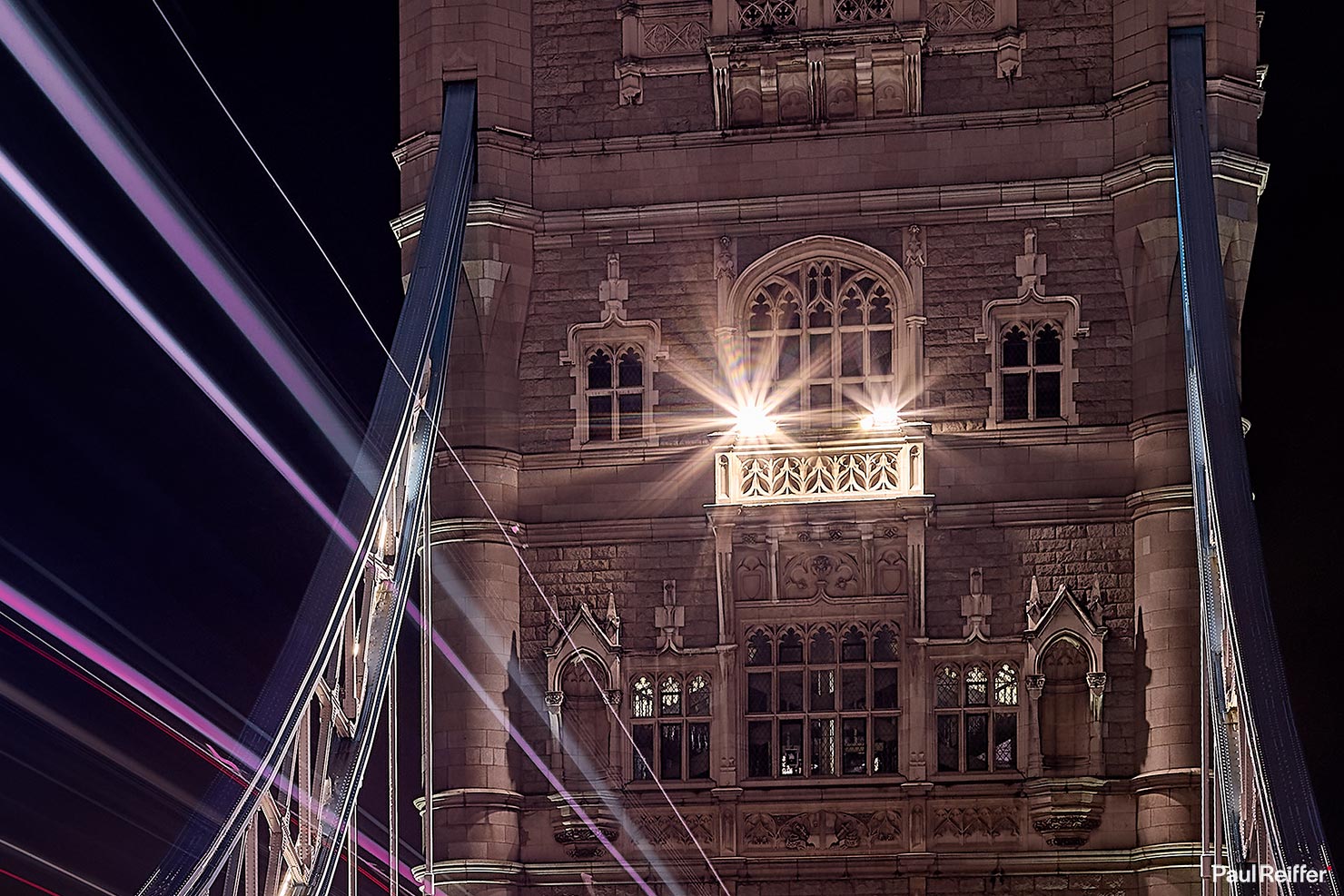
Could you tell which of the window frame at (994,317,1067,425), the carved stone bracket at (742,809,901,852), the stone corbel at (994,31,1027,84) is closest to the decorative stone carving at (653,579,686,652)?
the carved stone bracket at (742,809,901,852)

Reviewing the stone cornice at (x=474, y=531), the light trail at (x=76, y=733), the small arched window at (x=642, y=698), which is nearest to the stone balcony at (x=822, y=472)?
the small arched window at (x=642, y=698)

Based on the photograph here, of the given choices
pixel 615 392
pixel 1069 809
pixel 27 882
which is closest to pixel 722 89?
pixel 615 392

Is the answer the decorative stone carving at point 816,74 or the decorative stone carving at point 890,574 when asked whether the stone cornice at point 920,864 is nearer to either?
the decorative stone carving at point 890,574

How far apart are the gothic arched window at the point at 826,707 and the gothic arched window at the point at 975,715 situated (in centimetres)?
44

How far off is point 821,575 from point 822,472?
3.13 feet

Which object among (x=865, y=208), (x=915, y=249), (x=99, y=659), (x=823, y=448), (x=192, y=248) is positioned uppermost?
(x=192, y=248)

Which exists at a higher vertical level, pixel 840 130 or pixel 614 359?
pixel 840 130

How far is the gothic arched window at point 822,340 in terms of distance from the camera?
23.7 metres

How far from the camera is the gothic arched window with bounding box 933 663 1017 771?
22938mm

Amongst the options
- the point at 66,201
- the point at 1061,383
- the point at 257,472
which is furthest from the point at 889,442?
the point at 66,201

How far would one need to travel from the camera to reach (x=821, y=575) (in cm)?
2336

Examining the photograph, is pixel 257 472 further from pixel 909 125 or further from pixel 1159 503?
pixel 1159 503

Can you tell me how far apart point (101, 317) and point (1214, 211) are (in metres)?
10.6

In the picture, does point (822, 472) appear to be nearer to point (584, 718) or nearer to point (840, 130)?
point (584, 718)
